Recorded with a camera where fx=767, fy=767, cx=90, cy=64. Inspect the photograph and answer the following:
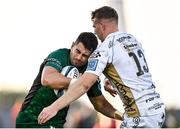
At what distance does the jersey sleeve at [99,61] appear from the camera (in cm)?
765

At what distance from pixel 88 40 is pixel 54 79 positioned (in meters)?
0.60

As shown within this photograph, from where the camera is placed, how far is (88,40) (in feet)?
27.8

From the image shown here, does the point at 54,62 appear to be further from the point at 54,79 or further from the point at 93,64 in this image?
the point at 93,64

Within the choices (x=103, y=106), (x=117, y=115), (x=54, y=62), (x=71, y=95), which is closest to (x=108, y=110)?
(x=103, y=106)

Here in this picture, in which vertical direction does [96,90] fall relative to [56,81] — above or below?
below

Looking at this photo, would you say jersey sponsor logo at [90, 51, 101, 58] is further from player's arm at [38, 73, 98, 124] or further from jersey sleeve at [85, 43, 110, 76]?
player's arm at [38, 73, 98, 124]

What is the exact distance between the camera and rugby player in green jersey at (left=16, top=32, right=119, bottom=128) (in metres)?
8.34

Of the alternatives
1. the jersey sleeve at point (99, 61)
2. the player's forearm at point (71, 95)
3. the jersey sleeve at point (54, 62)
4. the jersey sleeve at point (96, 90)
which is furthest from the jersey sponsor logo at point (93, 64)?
the jersey sleeve at point (96, 90)

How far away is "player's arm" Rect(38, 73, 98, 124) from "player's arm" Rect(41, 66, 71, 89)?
555mm

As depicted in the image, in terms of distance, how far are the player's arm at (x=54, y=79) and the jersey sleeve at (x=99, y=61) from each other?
64 centimetres

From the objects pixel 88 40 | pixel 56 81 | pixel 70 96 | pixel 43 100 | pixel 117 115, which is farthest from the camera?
pixel 117 115

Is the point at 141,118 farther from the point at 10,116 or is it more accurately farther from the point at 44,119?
the point at 10,116

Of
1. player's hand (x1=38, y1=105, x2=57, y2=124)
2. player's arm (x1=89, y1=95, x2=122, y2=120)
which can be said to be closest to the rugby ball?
player's arm (x1=89, y1=95, x2=122, y2=120)

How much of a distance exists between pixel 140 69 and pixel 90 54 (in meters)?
0.81
